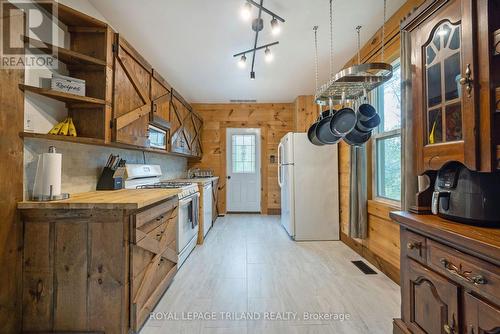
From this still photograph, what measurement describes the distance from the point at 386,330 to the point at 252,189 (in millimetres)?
4246

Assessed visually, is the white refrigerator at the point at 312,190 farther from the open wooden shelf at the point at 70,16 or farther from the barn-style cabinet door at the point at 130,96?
the open wooden shelf at the point at 70,16

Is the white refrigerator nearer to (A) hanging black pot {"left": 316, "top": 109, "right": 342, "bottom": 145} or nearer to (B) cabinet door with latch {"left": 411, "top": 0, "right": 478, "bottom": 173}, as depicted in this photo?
(A) hanging black pot {"left": 316, "top": 109, "right": 342, "bottom": 145}

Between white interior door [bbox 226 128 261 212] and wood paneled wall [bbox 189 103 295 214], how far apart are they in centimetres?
19

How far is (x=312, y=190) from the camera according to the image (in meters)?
3.70

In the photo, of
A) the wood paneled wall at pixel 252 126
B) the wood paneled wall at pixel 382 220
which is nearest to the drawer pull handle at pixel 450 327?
the wood paneled wall at pixel 382 220

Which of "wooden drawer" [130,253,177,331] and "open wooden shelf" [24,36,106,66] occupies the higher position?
"open wooden shelf" [24,36,106,66]

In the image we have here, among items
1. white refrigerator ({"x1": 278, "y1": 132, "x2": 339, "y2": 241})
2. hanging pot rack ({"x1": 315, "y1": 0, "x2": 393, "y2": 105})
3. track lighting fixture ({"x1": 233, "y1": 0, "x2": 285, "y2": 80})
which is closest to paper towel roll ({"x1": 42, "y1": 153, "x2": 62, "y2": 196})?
track lighting fixture ({"x1": 233, "y1": 0, "x2": 285, "y2": 80})

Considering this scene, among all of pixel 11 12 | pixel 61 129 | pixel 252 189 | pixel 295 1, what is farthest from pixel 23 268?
pixel 252 189

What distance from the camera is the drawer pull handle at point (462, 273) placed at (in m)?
0.91

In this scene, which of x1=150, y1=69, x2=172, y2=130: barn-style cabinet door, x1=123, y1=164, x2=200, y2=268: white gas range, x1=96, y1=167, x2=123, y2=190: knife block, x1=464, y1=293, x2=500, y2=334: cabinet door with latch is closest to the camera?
x1=464, y1=293, x2=500, y2=334: cabinet door with latch

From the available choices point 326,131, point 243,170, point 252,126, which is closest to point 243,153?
point 243,170

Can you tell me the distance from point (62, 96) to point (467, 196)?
2.56 m

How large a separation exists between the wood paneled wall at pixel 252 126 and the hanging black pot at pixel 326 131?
2753 mm

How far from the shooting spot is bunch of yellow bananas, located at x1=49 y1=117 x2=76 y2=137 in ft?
5.47
